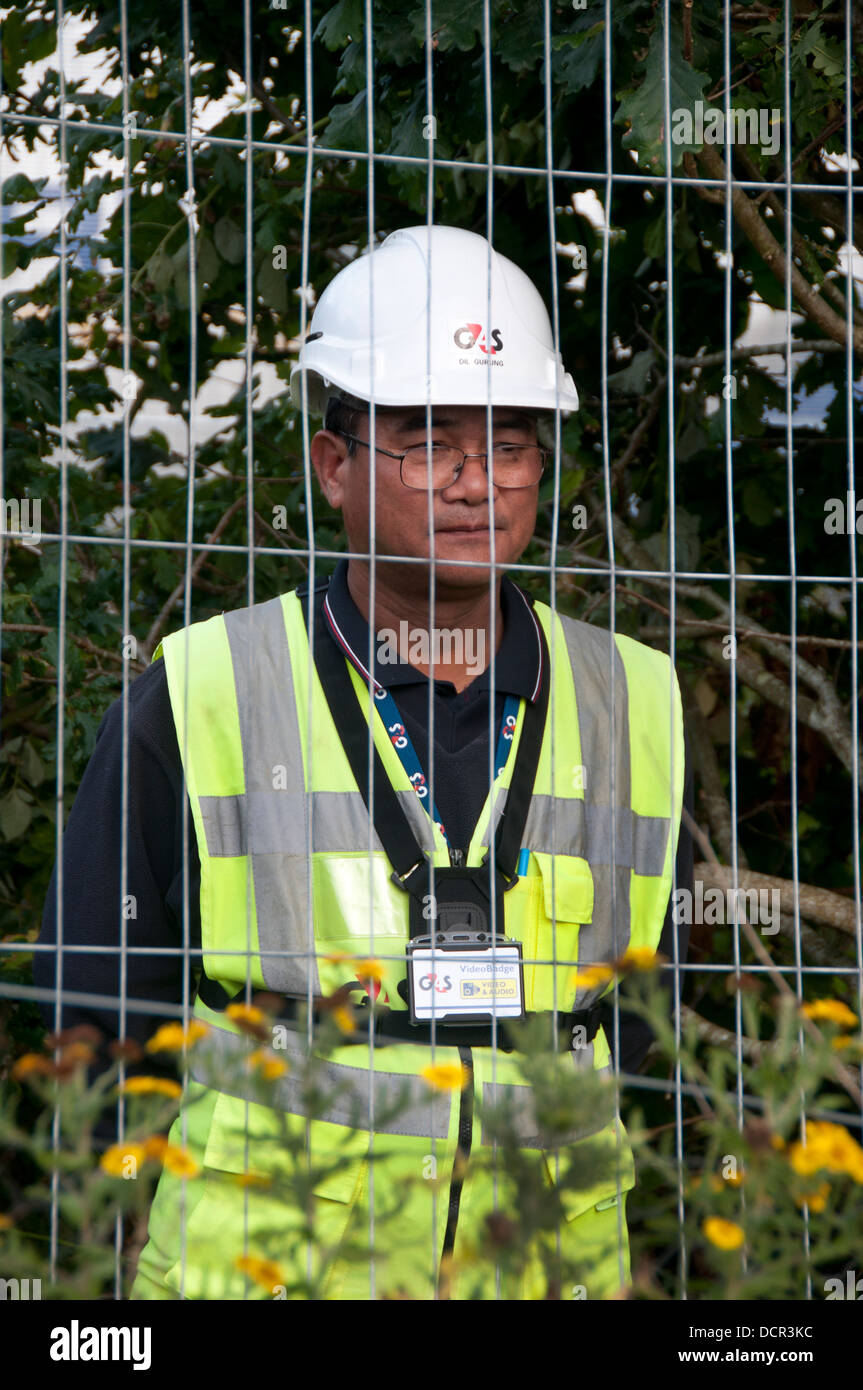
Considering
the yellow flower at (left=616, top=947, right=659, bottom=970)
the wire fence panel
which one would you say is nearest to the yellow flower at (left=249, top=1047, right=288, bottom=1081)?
the wire fence panel

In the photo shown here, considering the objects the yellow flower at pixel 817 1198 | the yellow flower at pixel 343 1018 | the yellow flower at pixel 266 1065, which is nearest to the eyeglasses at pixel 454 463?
the yellow flower at pixel 343 1018

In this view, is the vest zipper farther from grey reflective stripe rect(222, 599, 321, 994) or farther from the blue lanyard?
the blue lanyard

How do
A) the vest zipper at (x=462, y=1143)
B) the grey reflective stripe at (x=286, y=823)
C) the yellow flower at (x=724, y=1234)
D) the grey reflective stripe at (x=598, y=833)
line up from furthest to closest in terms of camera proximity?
the grey reflective stripe at (x=598, y=833)
the grey reflective stripe at (x=286, y=823)
the vest zipper at (x=462, y=1143)
the yellow flower at (x=724, y=1234)

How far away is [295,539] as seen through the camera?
12.8 feet

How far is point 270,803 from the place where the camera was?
91.6 inches

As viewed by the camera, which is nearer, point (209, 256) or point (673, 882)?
point (673, 882)

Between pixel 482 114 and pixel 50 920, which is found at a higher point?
pixel 482 114

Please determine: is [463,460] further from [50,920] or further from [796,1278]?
[796,1278]

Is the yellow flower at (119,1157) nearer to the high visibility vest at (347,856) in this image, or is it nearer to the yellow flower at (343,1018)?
the yellow flower at (343,1018)

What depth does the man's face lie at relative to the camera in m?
2.50

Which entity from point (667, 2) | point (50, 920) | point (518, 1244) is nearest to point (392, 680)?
point (50, 920)

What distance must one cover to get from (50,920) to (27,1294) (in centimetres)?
84

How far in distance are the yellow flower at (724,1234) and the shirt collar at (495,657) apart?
46.0 inches

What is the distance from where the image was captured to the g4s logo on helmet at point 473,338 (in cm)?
255
